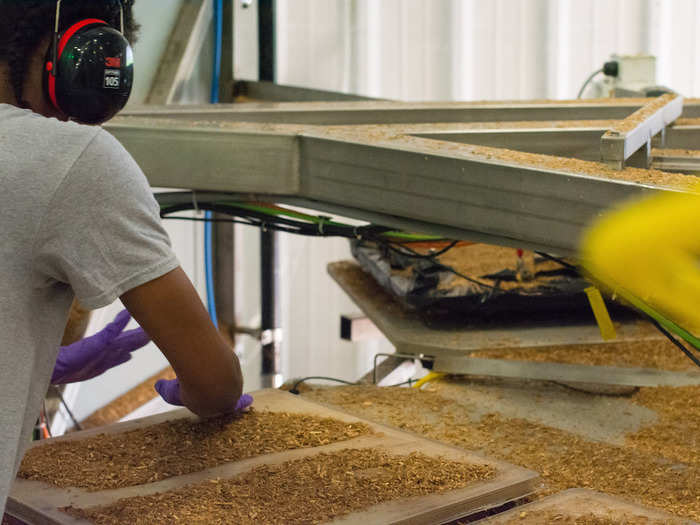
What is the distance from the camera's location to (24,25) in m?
0.81

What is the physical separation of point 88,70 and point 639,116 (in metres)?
0.74

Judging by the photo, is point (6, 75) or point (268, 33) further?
point (268, 33)

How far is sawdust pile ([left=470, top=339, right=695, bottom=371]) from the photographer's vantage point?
1555mm

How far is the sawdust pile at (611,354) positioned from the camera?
1.55m

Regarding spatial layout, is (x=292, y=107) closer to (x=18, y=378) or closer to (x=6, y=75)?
(x=6, y=75)

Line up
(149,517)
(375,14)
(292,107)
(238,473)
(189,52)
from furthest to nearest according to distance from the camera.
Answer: (375,14)
(189,52)
(292,107)
(238,473)
(149,517)

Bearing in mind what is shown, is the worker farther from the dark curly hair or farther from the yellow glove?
the yellow glove

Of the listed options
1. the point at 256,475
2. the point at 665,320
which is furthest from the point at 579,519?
the point at 256,475

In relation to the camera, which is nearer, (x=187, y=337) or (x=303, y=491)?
(x=187, y=337)

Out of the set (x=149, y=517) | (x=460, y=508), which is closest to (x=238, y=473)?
(x=149, y=517)

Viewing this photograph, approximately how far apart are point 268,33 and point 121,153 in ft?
7.40

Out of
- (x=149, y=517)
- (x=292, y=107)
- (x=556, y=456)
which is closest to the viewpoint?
(x=149, y=517)

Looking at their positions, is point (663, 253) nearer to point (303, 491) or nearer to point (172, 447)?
point (303, 491)

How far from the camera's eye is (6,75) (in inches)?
32.5
